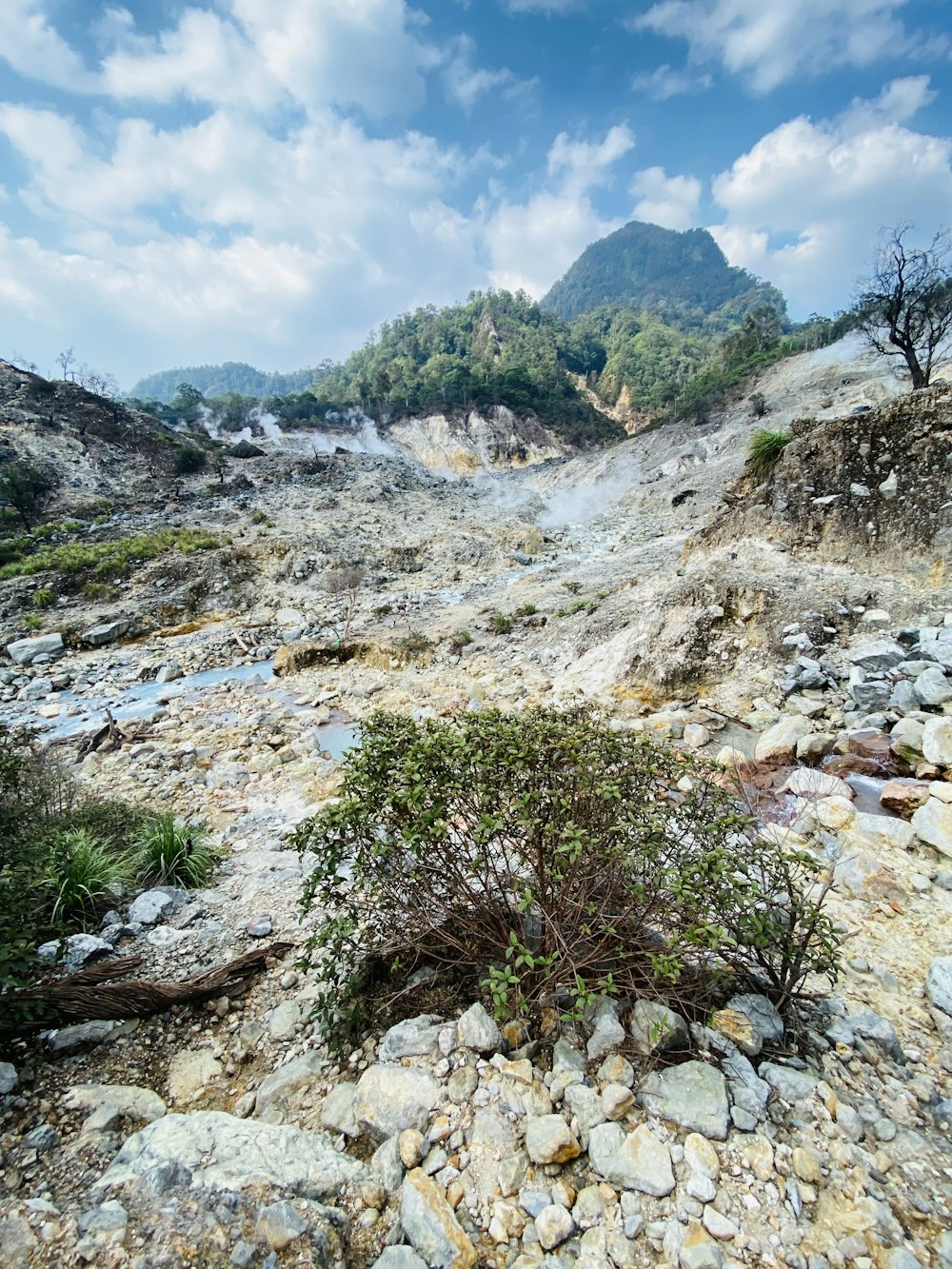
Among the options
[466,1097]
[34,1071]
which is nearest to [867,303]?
[466,1097]

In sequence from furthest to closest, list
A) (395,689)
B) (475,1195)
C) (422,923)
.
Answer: (395,689), (422,923), (475,1195)

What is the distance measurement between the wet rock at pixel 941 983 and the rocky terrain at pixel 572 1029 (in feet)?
0.04

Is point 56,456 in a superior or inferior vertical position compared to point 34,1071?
superior

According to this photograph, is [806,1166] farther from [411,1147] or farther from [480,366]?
[480,366]

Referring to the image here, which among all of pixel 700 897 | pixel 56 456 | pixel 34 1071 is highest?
pixel 56 456

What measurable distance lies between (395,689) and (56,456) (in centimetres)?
3401

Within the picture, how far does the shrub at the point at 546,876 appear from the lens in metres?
2.32

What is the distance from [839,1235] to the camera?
162cm

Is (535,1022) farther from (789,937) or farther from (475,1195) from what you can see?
(789,937)

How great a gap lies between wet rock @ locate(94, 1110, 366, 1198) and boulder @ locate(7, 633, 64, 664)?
1585cm

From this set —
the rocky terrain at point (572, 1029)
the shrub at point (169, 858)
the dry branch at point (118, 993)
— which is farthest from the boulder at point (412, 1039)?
the shrub at point (169, 858)

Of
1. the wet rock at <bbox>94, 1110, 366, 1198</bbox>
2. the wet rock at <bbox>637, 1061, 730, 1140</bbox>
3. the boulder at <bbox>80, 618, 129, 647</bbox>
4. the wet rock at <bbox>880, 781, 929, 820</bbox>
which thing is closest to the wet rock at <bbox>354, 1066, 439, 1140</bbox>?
the wet rock at <bbox>94, 1110, 366, 1198</bbox>

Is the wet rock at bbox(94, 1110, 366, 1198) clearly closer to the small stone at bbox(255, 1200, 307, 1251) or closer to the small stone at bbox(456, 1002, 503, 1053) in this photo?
the small stone at bbox(255, 1200, 307, 1251)

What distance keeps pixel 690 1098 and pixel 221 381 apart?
6629 inches
